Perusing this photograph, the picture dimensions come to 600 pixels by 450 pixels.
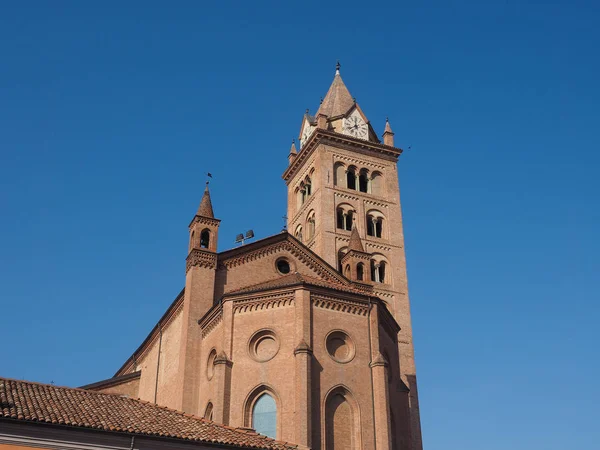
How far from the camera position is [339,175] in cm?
4788

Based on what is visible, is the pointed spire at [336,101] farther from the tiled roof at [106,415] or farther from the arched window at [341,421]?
the tiled roof at [106,415]

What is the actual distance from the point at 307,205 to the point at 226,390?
2390cm

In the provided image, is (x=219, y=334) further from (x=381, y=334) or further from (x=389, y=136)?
(x=389, y=136)

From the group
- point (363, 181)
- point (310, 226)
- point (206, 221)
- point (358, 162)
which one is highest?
point (358, 162)

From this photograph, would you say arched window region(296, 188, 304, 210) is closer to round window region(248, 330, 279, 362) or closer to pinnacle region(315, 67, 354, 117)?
pinnacle region(315, 67, 354, 117)

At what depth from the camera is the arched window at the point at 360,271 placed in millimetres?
34719

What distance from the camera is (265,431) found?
83.9 feet

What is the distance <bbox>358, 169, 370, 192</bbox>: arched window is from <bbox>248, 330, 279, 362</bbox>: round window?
22.8m

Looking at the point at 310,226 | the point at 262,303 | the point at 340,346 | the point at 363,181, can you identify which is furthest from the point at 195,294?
the point at 363,181

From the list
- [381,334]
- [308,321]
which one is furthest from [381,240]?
[308,321]

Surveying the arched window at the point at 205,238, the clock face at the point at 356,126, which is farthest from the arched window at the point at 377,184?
the arched window at the point at 205,238

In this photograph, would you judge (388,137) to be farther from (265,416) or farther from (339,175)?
(265,416)

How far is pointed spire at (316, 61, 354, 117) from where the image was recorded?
168ft

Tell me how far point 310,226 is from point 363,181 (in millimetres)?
4979
